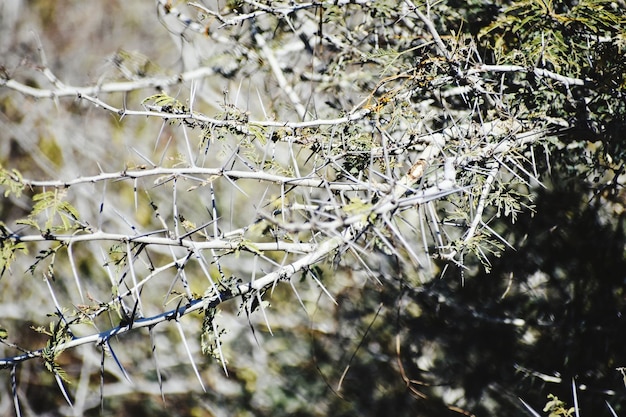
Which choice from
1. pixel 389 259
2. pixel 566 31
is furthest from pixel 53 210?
pixel 389 259

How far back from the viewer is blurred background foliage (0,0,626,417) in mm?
1795

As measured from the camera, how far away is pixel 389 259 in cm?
366

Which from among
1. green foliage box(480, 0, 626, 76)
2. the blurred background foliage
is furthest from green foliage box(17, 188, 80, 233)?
green foliage box(480, 0, 626, 76)

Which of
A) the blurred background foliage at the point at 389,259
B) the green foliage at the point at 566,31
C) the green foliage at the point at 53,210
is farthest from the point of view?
the blurred background foliage at the point at 389,259

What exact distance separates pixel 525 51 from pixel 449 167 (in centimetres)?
88

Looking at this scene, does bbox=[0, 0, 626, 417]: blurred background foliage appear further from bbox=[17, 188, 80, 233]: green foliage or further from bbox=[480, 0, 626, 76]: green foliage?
bbox=[17, 188, 80, 233]: green foliage

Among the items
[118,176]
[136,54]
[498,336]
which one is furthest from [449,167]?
[136,54]

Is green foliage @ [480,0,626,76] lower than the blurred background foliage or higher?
higher

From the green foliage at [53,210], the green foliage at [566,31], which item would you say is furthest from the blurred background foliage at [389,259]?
the green foliage at [53,210]

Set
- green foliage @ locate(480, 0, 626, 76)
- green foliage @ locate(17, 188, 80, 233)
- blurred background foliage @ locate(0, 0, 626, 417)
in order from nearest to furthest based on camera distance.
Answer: green foliage @ locate(17, 188, 80, 233) → green foliage @ locate(480, 0, 626, 76) → blurred background foliage @ locate(0, 0, 626, 417)

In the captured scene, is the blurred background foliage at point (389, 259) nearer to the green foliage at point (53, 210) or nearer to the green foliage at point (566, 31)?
the green foliage at point (566, 31)

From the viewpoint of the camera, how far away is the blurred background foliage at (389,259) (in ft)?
5.89

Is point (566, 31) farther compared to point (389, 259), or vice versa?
point (389, 259)

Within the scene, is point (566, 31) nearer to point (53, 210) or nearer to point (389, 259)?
point (53, 210)
